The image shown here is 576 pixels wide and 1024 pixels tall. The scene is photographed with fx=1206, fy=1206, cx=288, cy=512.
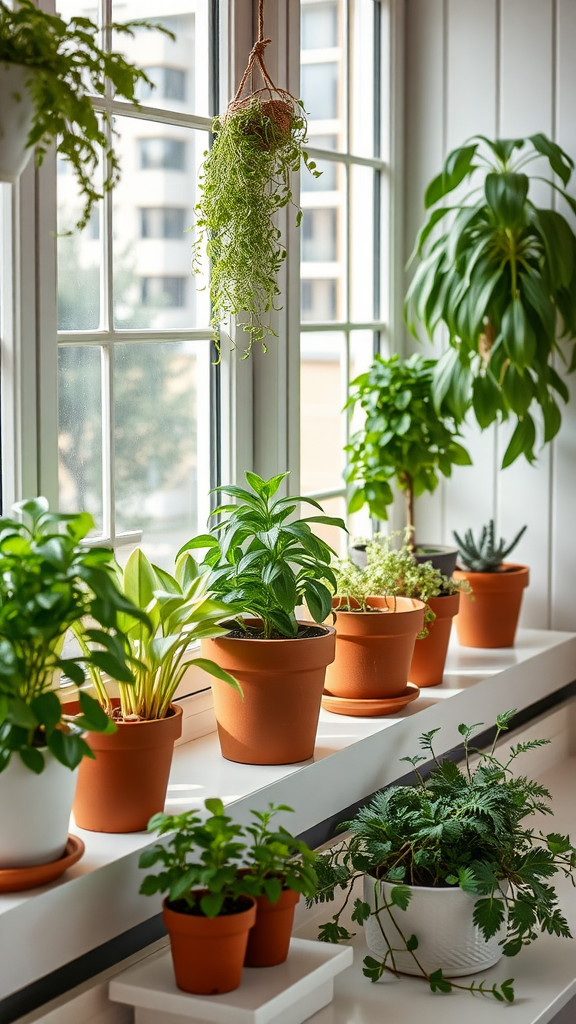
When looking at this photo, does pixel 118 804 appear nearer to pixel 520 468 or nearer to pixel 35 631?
pixel 35 631

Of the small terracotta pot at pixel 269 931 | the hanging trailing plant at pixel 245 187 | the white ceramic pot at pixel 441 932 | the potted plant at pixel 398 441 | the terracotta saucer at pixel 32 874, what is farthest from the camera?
the potted plant at pixel 398 441

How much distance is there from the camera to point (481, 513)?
10.3 feet

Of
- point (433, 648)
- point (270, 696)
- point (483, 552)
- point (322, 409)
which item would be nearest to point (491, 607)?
point (483, 552)

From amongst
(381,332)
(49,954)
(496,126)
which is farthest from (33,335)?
(496,126)

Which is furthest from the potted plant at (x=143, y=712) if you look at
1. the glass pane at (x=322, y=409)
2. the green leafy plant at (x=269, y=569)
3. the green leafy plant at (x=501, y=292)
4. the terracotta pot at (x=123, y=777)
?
the green leafy plant at (x=501, y=292)

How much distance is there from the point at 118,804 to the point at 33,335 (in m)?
0.72

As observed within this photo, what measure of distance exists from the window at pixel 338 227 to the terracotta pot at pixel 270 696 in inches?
34.5

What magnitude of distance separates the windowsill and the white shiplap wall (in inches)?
9.8

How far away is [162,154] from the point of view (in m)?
2.20

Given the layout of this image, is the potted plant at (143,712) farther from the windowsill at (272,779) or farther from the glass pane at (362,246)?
the glass pane at (362,246)

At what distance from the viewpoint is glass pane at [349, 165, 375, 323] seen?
299cm

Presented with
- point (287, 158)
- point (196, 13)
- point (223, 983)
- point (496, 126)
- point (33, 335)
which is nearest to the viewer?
point (223, 983)

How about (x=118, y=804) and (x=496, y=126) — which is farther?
(x=496, y=126)

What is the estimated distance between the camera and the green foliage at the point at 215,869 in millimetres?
1471
